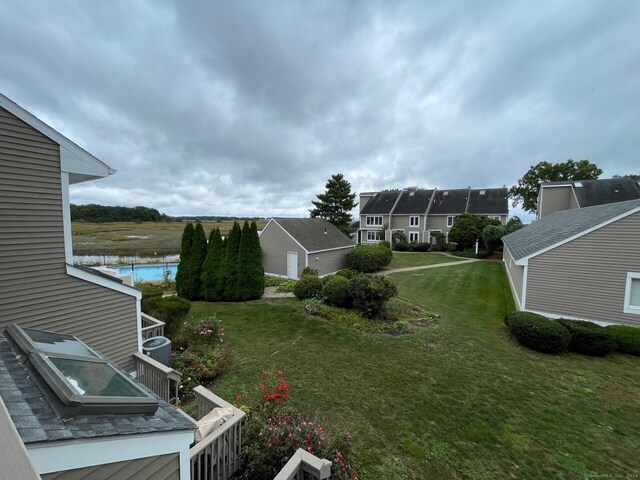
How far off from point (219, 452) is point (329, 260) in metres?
18.2

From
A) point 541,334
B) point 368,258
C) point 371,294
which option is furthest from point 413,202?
point 541,334

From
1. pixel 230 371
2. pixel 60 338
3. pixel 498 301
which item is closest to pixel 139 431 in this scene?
pixel 60 338

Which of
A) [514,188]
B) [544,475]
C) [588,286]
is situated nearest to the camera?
[544,475]

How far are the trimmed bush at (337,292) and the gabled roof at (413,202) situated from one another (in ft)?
92.7

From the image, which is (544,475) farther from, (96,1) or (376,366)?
(96,1)

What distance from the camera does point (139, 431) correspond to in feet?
7.76

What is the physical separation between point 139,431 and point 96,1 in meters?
11.4

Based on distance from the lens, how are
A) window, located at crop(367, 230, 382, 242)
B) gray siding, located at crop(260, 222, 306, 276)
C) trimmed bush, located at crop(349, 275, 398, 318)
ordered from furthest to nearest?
window, located at crop(367, 230, 382, 242), gray siding, located at crop(260, 222, 306, 276), trimmed bush, located at crop(349, 275, 398, 318)

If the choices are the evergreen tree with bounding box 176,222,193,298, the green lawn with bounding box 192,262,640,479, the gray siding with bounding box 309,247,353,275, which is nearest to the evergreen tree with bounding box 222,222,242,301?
the evergreen tree with bounding box 176,222,193,298

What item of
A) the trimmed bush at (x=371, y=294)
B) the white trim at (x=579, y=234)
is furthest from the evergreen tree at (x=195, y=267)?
the white trim at (x=579, y=234)

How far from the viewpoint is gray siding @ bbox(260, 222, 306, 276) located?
778 inches

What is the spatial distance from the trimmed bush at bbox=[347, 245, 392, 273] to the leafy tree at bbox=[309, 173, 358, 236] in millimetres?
14084

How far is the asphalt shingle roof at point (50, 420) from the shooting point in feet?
6.49

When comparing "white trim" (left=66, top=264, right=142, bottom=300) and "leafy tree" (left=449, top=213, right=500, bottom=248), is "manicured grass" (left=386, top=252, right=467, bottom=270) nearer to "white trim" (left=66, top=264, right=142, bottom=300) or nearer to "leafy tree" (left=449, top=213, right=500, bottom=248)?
"leafy tree" (left=449, top=213, right=500, bottom=248)
